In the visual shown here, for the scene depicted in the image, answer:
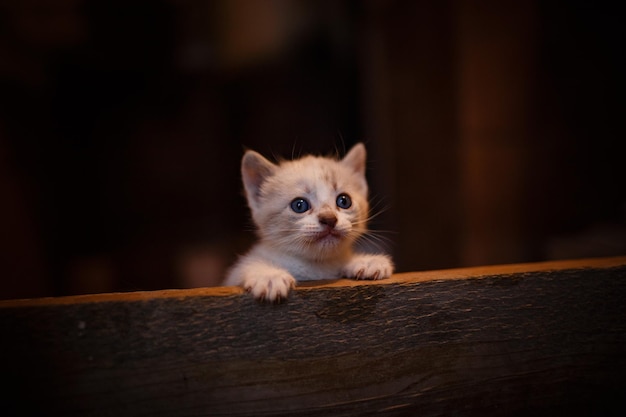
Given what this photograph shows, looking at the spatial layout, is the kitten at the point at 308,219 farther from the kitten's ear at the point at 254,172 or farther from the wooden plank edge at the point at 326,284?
the wooden plank edge at the point at 326,284

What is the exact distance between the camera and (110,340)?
3.15 feet

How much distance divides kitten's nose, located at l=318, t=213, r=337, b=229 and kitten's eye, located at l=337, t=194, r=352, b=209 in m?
0.16

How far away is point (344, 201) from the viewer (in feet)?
4.95

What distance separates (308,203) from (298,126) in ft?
4.15

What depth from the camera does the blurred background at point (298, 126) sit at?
87.0 inches

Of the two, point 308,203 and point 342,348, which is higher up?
point 308,203

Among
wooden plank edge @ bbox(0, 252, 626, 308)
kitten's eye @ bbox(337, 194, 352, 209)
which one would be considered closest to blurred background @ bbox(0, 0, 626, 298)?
kitten's eye @ bbox(337, 194, 352, 209)

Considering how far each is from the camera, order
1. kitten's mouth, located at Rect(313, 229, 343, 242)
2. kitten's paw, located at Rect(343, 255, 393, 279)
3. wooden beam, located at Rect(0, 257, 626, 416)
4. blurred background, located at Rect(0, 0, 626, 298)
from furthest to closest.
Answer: blurred background, located at Rect(0, 0, 626, 298) < kitten's mouth, located at Rect(313, 229, 343, 242) < kitten's paw, located at Rect(343, 255, 393, 279) < wooden beam, located at Rect(0, 257, 626, 416)

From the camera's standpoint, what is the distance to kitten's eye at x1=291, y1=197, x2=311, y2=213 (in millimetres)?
1462

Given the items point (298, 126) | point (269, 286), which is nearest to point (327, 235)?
point (269, 286)

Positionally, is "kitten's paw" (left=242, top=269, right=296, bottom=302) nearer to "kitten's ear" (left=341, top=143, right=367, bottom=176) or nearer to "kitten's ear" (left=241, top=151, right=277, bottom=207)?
"kitten's ear" (left=241, top=151, right=277, bottom=207)

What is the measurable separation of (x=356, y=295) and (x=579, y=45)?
2.07 m

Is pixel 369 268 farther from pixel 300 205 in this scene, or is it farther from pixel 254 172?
pixel 254 172

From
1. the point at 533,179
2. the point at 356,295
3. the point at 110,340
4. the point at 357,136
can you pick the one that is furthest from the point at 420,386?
the point at 357,136
